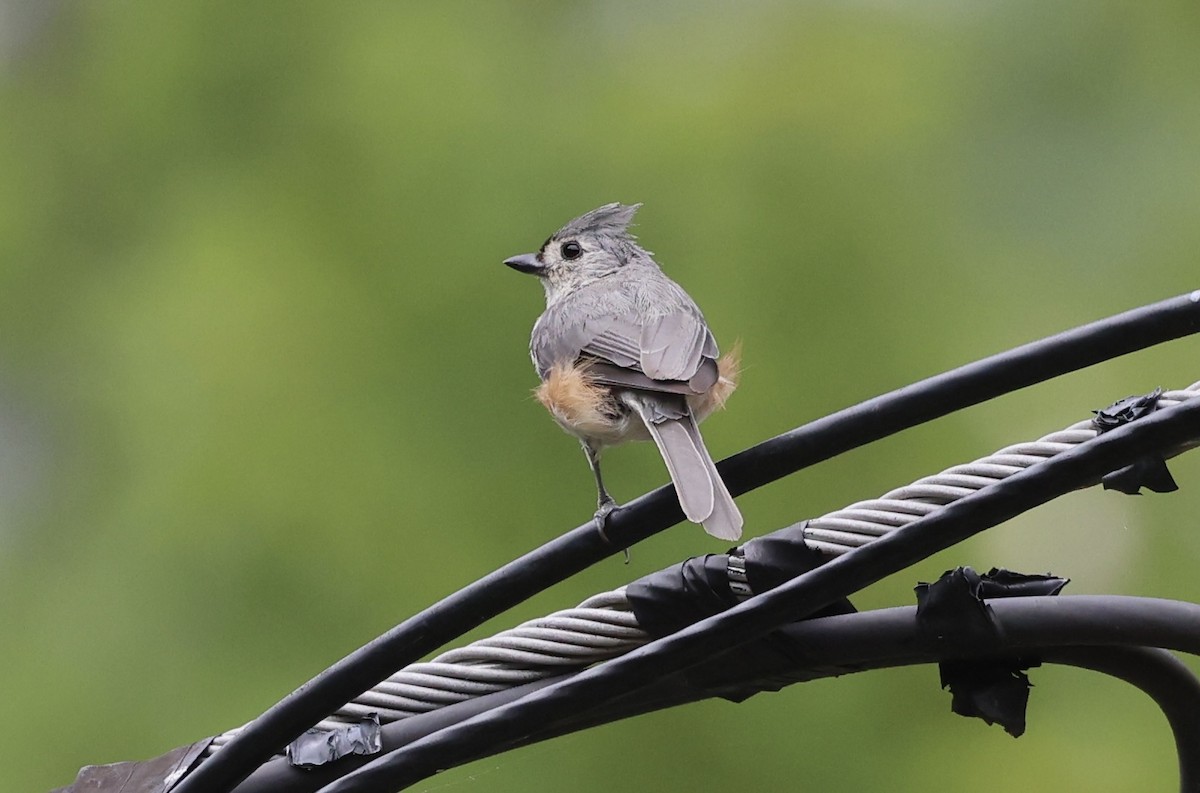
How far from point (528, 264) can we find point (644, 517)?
8.69 feet

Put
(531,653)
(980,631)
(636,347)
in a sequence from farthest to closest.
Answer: (636,347)
(531,653)
(980,631)

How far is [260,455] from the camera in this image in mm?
7430

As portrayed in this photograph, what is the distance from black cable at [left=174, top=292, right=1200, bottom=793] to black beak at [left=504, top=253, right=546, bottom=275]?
259 cm

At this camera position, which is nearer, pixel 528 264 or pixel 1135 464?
pixel 1135 464

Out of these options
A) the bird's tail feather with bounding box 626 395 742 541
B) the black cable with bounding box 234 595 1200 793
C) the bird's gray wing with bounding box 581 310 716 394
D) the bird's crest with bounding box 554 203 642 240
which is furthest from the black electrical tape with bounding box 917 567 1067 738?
the bird's crest with bounding box 554 203 642 240

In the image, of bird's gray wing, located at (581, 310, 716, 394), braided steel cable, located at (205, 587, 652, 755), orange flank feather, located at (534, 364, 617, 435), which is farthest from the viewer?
orange flank feather, located at (534, 364, 617, 435)

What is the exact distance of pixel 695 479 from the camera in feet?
8.90

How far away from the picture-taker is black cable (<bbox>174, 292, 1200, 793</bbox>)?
6.68 ft

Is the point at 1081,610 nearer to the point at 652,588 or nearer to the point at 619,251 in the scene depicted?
the point at 652,588

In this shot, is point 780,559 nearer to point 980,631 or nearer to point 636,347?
point 980,631

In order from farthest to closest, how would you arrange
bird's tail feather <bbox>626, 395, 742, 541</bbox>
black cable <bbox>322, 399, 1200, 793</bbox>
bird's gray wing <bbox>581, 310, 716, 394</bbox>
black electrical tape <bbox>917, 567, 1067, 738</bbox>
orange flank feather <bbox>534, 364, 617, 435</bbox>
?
1. orange flank feather <bbox>534, 364, 617, 435</bbox>
2. bird's gray wing <bbox>581, 310, 716, 394</bbox>
3. bird's tail feather <bbox>626, 395, 742, 541</bbox>
4. black electrical tape <bbox>917, 567, 1067, 738</bbox>
5. black cable <bbox>322, 399, 1200, 793</bbox>

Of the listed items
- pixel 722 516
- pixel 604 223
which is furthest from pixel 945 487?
pixel 604 223

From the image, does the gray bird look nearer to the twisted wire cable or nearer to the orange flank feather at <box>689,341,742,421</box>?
the orange flank feather at <box>689,341,742,421</box>

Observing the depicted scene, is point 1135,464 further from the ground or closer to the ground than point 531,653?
closer to the ground
